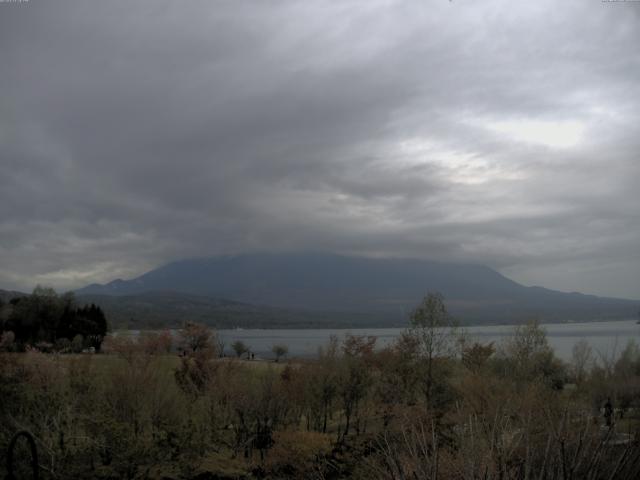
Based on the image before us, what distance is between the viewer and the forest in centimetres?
1573

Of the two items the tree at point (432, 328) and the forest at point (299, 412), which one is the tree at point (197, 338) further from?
the tree at point (432, 328)

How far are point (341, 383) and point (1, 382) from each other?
643 inches

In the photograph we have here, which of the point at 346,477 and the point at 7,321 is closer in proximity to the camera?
the point at 346,477

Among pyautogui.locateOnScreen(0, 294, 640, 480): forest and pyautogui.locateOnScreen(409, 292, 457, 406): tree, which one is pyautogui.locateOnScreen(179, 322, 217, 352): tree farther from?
pyautogui.locateOnScreen(409, 292, 457, 406): tree

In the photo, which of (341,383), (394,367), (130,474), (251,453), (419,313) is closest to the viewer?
(130,474)

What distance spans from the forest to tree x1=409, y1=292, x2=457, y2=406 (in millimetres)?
82

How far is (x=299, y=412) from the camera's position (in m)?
29.7

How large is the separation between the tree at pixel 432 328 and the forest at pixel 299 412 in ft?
0.27

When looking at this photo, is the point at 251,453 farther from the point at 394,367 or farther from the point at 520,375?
the point at 520,375

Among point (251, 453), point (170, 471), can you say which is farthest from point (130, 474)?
point (251, 453)

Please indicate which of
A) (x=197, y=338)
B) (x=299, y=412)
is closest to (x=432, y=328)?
(x=299, y=412)

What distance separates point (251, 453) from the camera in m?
24.2

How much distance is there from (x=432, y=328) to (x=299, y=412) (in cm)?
1152

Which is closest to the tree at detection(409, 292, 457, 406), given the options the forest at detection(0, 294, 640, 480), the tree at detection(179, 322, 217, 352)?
the forest at detection(0, 294, 640, 480)
